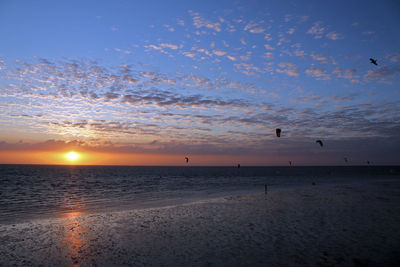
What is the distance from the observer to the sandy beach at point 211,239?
36.2ft

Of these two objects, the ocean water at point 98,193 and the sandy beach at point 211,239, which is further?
the ocean water at point 98,193

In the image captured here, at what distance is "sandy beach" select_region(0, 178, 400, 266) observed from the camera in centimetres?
1105

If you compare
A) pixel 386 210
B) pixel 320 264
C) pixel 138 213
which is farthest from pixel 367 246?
pixel 138 213

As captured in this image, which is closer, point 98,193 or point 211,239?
point 211,239

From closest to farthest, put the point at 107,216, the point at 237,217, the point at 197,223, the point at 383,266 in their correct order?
the point at 383,266
the point at 197,223
the point at 237,217
the point at 107,216

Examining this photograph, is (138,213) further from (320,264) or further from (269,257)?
(320,264)

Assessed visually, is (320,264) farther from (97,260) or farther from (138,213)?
(138,213)

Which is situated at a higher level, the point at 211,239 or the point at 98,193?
the point at 211,239

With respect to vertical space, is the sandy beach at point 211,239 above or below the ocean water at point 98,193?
above

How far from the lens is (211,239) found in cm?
1395

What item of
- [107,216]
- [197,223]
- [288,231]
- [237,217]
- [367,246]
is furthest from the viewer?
[107,216]

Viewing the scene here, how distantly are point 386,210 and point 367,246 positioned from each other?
11.6m

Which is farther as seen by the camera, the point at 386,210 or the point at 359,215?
the point at 386,210

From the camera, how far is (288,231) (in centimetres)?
1521
